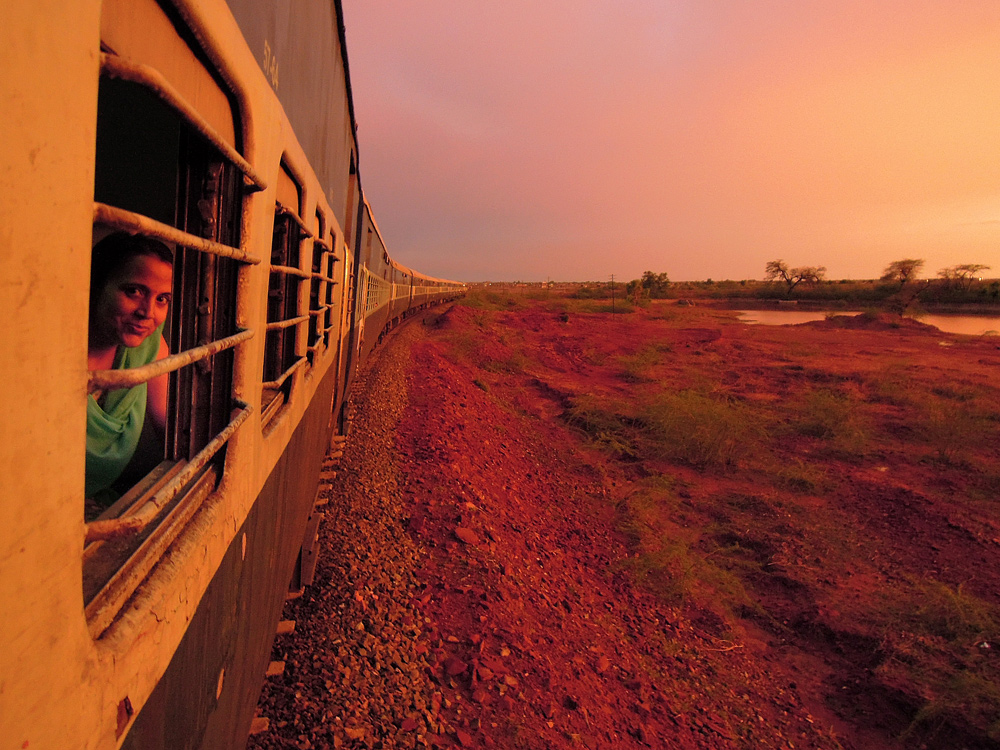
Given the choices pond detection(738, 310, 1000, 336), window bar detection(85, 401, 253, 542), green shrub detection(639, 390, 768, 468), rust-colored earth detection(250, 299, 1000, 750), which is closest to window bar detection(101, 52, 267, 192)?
Answer: window bar detection(85, 401, 253, 542)

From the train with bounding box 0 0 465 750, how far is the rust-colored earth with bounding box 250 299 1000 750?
1306mm

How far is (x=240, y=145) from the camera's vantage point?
4.10 ft

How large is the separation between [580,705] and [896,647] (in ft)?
9.51

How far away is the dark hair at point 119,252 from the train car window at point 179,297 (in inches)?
3.3

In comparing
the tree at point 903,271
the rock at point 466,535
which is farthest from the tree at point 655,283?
the rock at point 466,535

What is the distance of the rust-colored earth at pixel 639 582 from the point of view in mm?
3191

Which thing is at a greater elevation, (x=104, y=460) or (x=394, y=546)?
(x=104, y=460)

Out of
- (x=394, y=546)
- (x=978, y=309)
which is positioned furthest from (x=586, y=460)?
(x=978, y=309)

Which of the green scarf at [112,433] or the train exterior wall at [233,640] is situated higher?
the green scarf at [112,433]

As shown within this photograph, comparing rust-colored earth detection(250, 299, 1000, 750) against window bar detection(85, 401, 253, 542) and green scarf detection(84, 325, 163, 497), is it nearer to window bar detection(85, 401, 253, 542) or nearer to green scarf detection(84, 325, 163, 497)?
green scarf detection(84, 325, 163, 497)

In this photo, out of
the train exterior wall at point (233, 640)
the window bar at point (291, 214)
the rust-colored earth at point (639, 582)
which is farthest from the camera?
the rust-colored earth at point (639, 582)

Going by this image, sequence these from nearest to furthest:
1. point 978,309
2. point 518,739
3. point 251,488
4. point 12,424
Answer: point 12,424 → point 251,488 → point 518,739 → point 978,309

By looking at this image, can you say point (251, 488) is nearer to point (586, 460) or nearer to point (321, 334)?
point (321, 334)

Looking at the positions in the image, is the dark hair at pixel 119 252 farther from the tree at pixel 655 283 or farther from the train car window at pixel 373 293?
the tree at pixel 655 283
